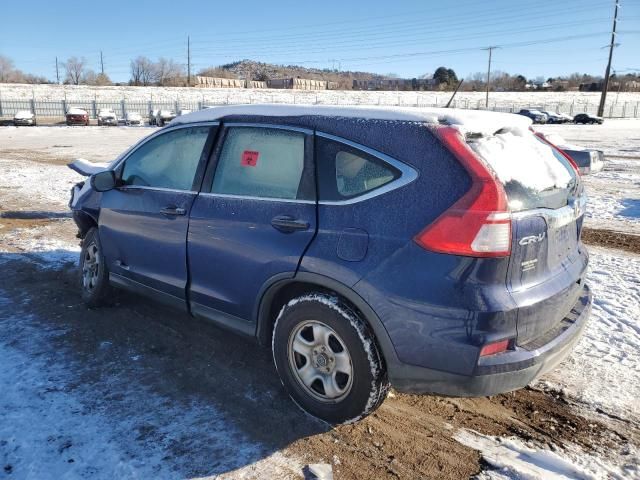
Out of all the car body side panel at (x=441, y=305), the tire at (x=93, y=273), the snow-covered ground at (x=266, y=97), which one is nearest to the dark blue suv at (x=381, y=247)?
the car body side panel at (x=441, y=305)

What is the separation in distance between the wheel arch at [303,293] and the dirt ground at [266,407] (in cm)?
47

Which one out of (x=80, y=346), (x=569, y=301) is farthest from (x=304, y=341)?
(x=80, y=346)

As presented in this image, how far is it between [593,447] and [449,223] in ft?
5.01

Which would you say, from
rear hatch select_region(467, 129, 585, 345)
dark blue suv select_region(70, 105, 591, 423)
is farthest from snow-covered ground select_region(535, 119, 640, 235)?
dark blue suv select_region(70, 105, 591, 423)

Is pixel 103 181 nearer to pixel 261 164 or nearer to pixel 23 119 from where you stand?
pixel 261 164

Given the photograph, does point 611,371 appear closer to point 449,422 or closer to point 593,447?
point 593,447

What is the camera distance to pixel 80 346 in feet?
12.5

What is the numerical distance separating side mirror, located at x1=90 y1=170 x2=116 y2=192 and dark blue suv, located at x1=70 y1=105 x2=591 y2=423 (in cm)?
88

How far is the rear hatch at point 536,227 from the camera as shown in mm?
2498

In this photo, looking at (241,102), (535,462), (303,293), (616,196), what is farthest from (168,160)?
(241,102)

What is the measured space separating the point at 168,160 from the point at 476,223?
8.11 feet

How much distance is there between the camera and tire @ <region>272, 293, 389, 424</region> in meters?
2.68

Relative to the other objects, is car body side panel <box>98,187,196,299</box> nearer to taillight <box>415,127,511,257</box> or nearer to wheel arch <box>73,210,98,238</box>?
wheel arch <box>73,210,98,238</box>

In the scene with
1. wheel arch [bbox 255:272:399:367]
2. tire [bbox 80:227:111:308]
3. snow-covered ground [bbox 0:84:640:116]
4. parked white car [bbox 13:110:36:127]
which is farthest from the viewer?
snow-covered ground [bbox 0:84:640:116]
